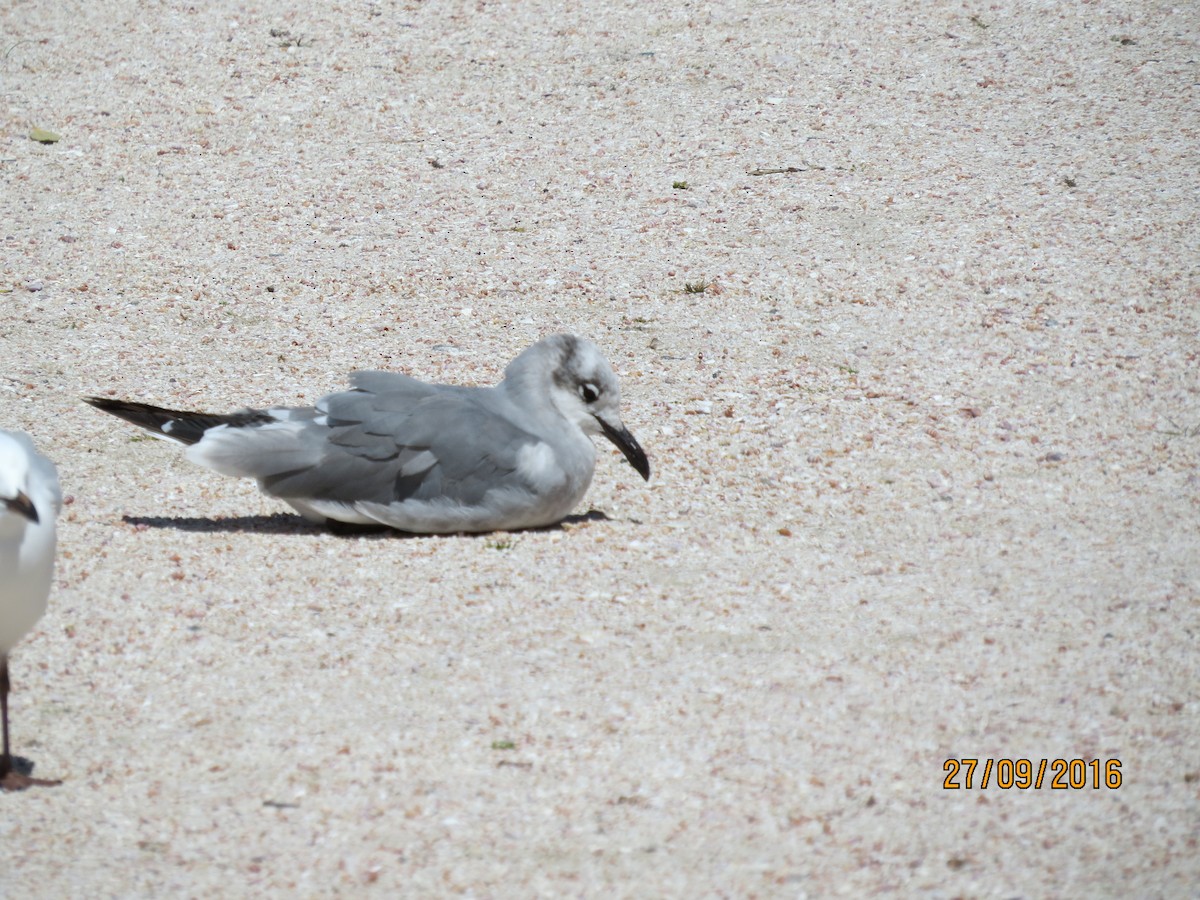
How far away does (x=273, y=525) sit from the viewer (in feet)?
15.9

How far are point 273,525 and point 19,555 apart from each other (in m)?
1.60

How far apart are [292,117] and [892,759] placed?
6439 millimetres

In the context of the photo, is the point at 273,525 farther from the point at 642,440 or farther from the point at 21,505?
the point at 21,505

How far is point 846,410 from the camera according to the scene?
5.46m

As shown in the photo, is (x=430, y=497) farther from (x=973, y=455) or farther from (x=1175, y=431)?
(x=1175, y=431)

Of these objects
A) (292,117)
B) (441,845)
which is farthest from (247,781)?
(292,117)

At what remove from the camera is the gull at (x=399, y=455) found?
15.2 feet

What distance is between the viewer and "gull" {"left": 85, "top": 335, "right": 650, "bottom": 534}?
4633mm
